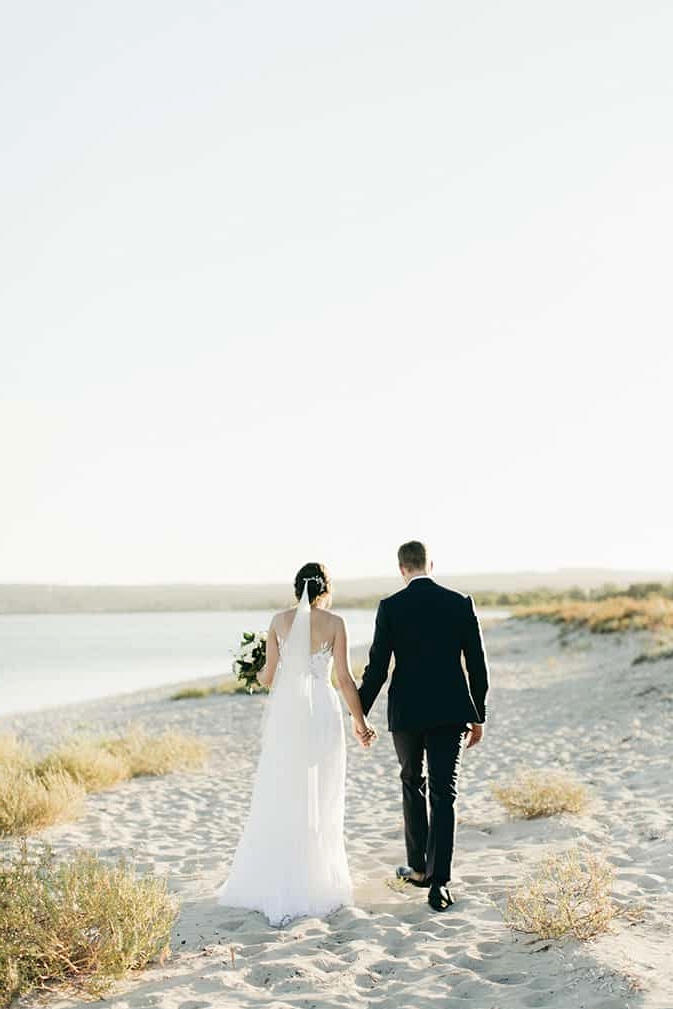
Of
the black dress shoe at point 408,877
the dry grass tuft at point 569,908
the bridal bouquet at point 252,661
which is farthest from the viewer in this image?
the bridal bouquet at point 252,661

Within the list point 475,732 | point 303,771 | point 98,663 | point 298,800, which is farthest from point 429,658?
point 98,663

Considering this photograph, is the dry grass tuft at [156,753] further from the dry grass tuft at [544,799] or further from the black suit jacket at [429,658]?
the black suit jacket at [429,658]

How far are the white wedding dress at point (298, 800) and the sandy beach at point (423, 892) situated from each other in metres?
0.17

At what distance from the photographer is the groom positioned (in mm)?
6383

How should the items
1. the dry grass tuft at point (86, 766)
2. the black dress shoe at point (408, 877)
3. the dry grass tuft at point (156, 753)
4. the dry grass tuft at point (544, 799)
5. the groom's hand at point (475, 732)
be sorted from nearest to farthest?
the groom's hand at point (475, 732), the black dress shoe at point (408, 877), the dry grass tuft at point (544, 799), the dry grass tuft at point (86, 766), the dry grass tuft at point (156, 753)

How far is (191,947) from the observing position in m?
5.75

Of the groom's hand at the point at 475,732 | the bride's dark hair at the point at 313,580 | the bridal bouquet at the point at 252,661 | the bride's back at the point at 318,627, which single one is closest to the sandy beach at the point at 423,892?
the groom's hand at the point at 475,732

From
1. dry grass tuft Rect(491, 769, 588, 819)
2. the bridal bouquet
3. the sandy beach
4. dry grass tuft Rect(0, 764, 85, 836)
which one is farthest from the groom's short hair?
dry grass tuft Rect(0, 764, 85, 836)

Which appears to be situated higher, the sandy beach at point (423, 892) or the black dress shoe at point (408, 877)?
the black dress shoe at point (408, 877)

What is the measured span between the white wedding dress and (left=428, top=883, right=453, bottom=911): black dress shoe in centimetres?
50

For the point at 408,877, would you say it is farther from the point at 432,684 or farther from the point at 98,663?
the point at 98,663

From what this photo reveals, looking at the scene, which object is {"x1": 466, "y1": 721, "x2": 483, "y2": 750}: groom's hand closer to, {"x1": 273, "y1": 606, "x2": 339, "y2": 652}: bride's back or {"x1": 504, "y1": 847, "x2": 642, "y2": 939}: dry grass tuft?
{"x1": 504, "y1": 847, "x2": 642, "y2": 939}: dry grass tuft

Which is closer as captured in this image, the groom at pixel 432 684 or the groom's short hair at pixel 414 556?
the groom at pixel 432 684

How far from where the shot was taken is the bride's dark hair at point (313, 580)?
6.53m
